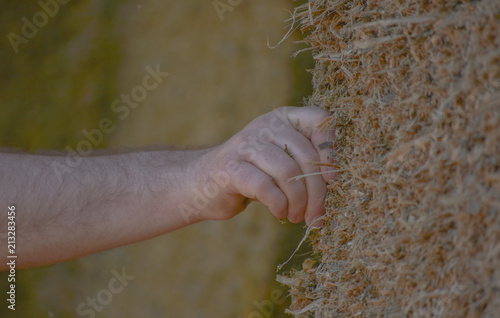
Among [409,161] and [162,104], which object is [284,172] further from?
[162,104]

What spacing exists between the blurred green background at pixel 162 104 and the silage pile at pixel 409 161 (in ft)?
3.36

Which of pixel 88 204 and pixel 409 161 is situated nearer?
pixel 409 161

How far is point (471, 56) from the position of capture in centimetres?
50

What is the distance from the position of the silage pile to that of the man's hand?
0.03 meters

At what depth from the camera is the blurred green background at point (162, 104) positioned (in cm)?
184

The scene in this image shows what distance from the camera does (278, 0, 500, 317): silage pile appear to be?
19.0 inches

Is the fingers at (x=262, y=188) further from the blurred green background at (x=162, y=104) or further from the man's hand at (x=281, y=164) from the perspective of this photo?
the blurred green background at (x=162, y=104)

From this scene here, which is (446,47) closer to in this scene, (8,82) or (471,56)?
(471,56)

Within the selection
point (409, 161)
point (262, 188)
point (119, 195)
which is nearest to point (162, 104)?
point (119, 195)

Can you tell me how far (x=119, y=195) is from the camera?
967mm

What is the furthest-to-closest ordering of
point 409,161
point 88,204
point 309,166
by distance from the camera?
point 88,204
point 309,166
point 409,161

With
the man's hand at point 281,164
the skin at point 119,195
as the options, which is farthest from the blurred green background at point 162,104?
the man's hand at point 281,164

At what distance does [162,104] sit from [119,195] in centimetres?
101

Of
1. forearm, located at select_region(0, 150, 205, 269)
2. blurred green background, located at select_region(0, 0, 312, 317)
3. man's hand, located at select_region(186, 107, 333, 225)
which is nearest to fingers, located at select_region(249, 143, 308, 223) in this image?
man's hand, located at select_region(186, 107, 333, 225)
